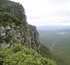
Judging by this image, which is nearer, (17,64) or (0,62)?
(17,64)

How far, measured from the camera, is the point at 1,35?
21.0 metres

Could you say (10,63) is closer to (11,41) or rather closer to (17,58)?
(17,58)

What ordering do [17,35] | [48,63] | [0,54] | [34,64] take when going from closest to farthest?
[34,64], [0,54], [48,63], [17,35]

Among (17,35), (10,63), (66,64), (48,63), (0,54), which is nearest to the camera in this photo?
(10,63)

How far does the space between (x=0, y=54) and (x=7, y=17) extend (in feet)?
75.2

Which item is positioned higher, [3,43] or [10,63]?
[10,63]

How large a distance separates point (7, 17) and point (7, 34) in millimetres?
9766

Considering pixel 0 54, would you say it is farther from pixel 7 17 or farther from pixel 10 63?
pixel 7 17

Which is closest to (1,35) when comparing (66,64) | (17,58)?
(17,58)

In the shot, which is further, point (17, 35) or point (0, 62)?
point (17, 35)

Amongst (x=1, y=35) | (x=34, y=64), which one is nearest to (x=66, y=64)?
(x=1, y=35)

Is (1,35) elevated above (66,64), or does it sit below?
above

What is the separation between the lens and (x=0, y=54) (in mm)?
9328

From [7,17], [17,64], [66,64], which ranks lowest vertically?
[66,64]
